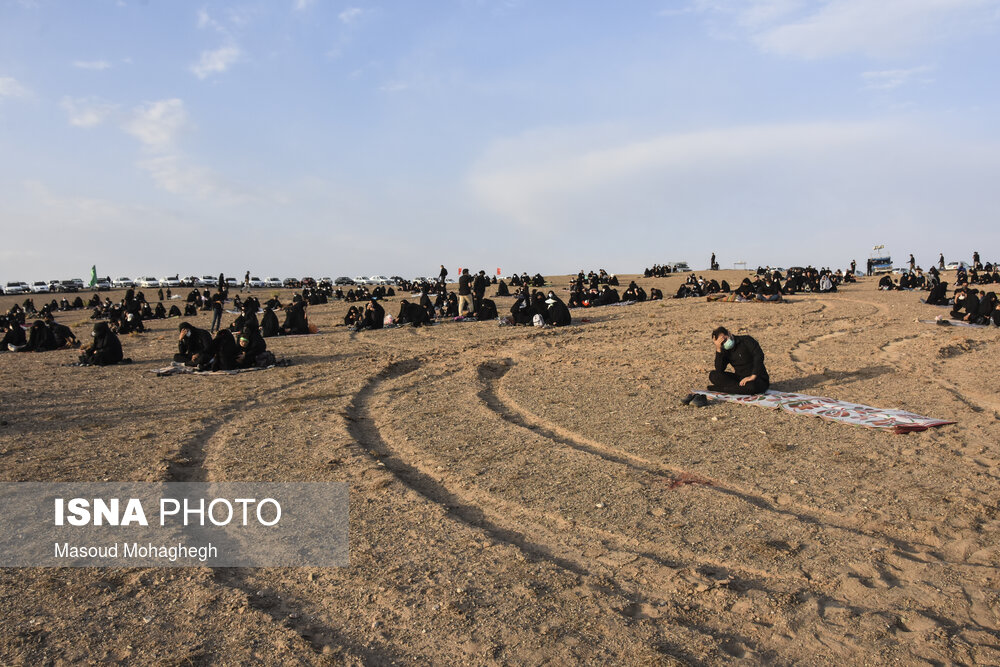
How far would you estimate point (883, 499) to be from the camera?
6102mm

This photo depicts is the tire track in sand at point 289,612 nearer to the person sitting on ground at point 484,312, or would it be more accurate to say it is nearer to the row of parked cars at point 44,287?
the person sitting on ground at point 484,312

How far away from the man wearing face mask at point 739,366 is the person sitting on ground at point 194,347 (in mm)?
9708

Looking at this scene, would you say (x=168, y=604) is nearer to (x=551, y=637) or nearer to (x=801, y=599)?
(x=551, y=637)

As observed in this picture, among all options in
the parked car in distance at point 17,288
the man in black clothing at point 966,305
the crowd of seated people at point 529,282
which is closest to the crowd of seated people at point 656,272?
the crowd of seated people at point 529,282

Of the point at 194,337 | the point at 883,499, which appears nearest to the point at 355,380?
the point at 194,337

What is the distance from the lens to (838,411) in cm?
905

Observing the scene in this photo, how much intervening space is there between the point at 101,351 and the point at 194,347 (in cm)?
277

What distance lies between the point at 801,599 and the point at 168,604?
12.9ft

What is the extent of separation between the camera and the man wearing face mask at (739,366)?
10.1 metres

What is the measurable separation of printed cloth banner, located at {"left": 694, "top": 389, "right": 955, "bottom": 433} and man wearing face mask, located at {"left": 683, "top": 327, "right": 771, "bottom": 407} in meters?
0.12

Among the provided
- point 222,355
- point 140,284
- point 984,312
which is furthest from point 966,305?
point 140,284

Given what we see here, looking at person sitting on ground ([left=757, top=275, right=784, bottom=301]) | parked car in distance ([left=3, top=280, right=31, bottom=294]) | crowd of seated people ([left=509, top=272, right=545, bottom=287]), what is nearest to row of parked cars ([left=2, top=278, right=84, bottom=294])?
parked car in distance ([left=3, top=280, right=31, bottom=294])

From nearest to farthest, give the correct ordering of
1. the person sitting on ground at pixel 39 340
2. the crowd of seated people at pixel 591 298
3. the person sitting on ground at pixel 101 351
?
the person sitting on ground at pixel 101 351
the person sitting on ground at pixel 39 340
the crowd of seated people at pixel 591 298

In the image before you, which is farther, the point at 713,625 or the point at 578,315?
the point at 578,315
